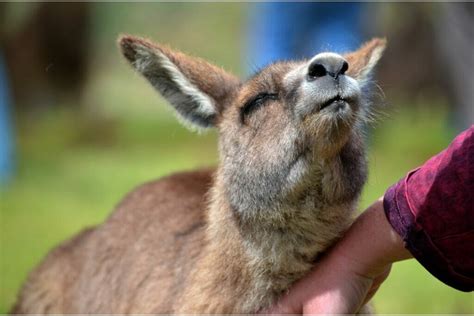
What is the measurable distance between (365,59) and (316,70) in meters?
0.93

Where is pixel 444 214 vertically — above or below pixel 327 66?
below

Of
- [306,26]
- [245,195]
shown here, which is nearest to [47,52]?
[306,26]

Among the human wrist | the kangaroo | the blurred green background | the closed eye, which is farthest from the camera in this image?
the blurred green background

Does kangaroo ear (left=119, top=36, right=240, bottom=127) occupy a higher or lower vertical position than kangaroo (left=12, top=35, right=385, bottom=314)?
higher

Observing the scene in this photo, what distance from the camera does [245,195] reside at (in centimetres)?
477

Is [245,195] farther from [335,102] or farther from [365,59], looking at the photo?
[365,59]

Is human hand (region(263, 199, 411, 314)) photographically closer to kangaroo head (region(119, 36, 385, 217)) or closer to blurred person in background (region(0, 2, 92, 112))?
kangaroo head (region(119, 36, 385, 217))

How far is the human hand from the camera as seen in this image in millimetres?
4398

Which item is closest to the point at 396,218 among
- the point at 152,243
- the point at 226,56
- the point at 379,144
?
the point at 152,243

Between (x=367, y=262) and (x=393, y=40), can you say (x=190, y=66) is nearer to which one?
(x=367, y=262)

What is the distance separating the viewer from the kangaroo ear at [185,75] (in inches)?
213

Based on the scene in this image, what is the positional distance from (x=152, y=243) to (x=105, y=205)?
5371 mm

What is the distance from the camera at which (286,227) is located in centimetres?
469

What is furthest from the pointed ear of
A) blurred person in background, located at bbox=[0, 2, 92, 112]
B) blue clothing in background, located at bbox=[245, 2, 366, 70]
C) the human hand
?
blurred person in background, located at bbox=[0, 2, 92, 112]
